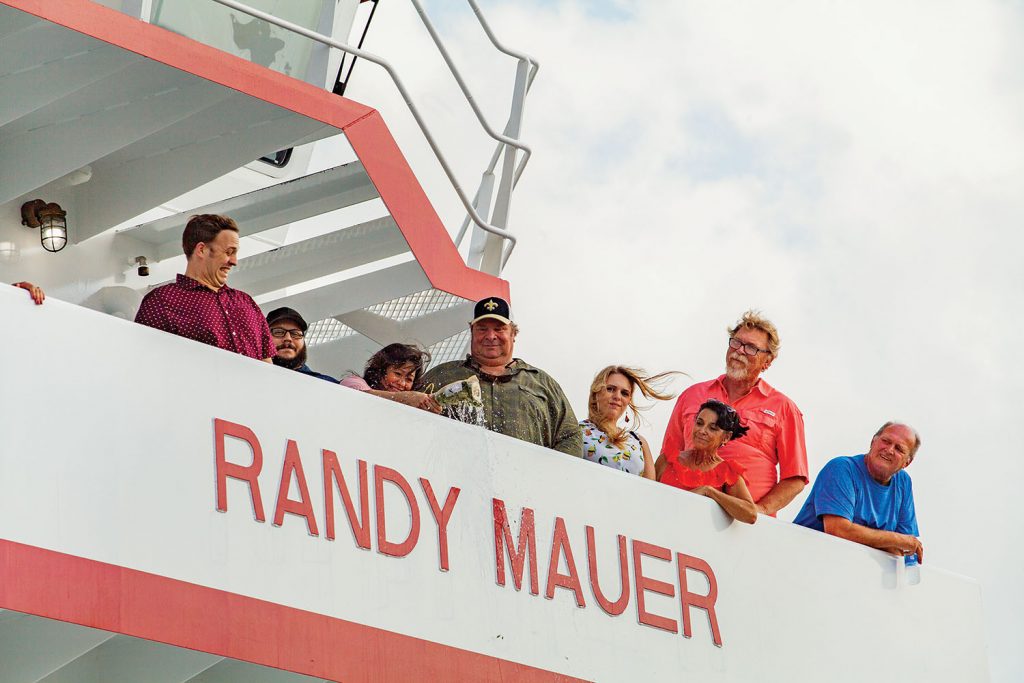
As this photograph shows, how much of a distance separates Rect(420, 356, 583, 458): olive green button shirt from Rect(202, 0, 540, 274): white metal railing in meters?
1.30

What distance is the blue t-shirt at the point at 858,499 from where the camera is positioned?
7.69 metres

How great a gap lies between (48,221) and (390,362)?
7.13 ft

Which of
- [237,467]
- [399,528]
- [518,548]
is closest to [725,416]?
[518,548]

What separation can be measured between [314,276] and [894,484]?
341 centimetres

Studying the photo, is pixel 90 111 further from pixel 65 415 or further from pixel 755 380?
pixel 755 380

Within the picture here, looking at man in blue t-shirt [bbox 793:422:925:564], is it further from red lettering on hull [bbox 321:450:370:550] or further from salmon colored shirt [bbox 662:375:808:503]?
red lettering on hull [bbox 321:450:370:550]

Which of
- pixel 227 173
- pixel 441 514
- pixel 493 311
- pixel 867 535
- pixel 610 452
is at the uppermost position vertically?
pixel 227 173

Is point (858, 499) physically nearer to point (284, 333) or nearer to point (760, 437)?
point (760, 437)

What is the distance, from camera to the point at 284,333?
698cm

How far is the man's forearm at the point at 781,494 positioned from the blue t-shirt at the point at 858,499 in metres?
0.18

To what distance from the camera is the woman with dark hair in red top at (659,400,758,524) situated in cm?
714

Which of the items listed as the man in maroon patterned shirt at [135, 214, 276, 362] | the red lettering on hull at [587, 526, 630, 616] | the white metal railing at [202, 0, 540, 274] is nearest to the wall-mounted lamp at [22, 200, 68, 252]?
the white metal railing at [202, 0, 540, 274]

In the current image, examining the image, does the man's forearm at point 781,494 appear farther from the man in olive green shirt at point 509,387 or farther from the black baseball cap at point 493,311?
the black baseball cap at point 493,311

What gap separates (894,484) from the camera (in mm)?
7777
